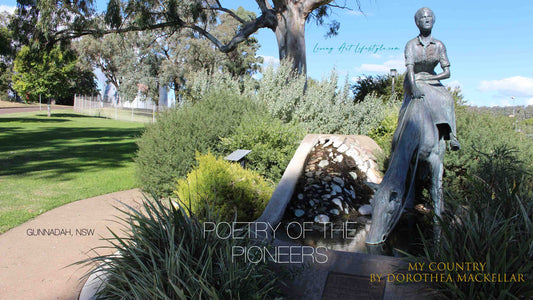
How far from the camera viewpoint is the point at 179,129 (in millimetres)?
7312

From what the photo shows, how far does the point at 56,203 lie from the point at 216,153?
316 cm

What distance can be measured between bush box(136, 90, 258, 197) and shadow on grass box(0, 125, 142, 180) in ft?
4.21

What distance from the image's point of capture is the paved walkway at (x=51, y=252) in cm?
377

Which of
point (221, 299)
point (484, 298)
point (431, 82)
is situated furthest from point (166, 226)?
point (431, 82)

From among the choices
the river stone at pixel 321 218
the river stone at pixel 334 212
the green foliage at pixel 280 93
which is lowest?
the river stone at pixel 321 218

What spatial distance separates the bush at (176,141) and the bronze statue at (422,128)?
13.3 ft

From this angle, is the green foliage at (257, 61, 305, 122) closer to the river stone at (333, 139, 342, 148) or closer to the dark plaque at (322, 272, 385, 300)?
the river stone at (333, 139, 342, 148)

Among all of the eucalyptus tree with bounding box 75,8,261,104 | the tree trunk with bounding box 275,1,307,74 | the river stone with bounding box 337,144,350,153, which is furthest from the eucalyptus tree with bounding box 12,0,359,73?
the eucalyptus tree with bounding box 75,8,261,104

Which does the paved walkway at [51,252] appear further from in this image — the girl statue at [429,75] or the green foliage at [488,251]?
the girl statue at [429,75]

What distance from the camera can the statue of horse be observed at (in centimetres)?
366

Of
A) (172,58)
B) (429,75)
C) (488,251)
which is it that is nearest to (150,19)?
(429,75)

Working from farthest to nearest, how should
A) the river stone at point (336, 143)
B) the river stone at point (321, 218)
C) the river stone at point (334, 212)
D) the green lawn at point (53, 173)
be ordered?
the green lawn at point (53, 173)
the river stone at point (336, 143)
the river stone at point (334, 212)
the river stone at point (321, 218)

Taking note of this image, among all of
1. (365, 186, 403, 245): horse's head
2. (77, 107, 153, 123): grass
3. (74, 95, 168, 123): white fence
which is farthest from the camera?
(74, 95, 168, 123): white fence

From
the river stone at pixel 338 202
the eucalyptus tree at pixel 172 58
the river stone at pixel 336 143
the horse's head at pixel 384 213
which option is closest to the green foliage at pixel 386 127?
the river stone at pixel 336 143
